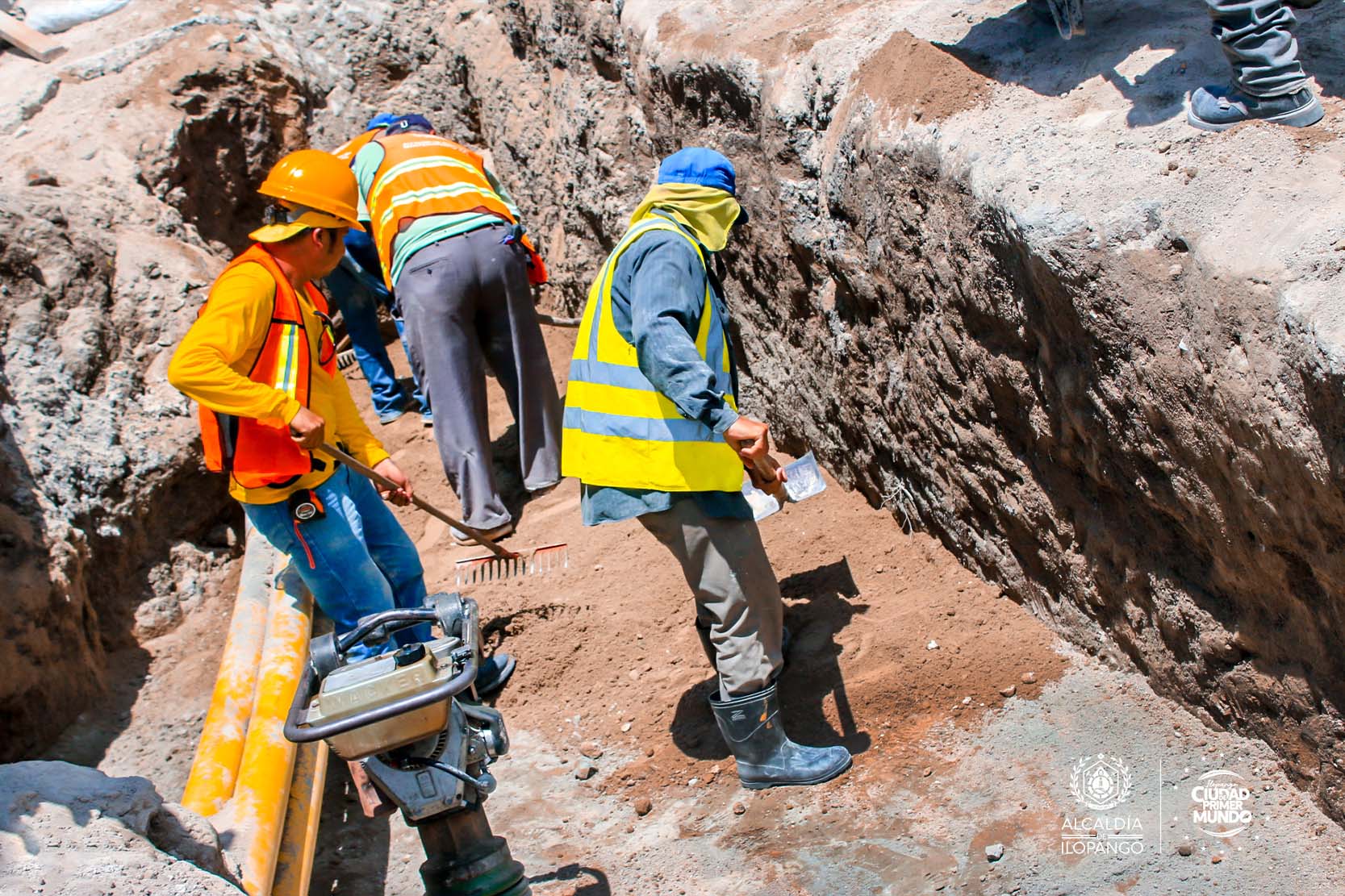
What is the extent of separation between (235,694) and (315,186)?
1542 millimetres

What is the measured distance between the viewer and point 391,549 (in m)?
3.76

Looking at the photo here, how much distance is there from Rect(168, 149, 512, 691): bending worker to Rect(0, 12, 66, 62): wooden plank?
431 centimetres

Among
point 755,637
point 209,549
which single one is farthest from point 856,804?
point 209,549

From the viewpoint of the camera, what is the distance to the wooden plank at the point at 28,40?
22.0 feet

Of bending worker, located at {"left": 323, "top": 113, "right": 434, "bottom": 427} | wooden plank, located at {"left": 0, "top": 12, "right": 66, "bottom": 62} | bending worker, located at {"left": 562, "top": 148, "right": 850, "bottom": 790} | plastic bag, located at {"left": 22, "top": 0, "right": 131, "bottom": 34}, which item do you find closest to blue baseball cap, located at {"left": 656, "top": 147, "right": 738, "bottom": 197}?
bending worker, located at {"left": 562, "top": 148, "right": 850, "bottom": 790}

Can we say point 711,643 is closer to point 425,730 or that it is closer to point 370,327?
point 425,730

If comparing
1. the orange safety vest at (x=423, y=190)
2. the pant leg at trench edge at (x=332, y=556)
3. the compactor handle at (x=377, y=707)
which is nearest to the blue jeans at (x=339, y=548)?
the pant leg at trench edge at (x=332, y=556)

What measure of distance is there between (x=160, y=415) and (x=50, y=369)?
452 millimetres

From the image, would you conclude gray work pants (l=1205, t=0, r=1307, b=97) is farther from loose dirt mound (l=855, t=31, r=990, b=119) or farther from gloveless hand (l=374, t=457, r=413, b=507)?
gloveless hand (l=374, t=457, r=413, b=507)

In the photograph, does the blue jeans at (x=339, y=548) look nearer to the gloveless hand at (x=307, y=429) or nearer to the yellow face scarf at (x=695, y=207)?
the gloveless hand at (x=307, y=429)

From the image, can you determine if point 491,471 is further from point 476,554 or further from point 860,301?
point 860,301

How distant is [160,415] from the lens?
488 centimetres

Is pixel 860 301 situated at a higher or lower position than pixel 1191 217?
lower

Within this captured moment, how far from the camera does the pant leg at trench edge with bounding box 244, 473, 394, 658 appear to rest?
135 inches
